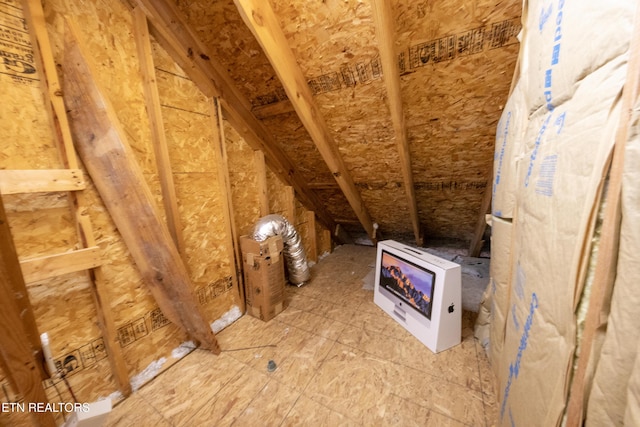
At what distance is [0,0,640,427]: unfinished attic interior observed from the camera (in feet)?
1.81

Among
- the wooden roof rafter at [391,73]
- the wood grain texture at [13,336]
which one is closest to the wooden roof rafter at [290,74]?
the wooden roof rafter at [391,73]

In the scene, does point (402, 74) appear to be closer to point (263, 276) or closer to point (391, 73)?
point (391, 73)

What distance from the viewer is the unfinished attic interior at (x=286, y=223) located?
0.55m

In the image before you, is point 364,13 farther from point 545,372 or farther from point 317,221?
point 317,221

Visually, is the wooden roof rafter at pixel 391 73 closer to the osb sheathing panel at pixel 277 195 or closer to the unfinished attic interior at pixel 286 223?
the unfinished attic interior at pixel 286 223

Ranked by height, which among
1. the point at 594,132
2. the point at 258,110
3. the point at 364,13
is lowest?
the point at 594,132

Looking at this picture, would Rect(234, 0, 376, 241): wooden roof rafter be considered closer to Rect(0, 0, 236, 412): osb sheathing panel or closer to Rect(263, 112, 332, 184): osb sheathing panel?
Rect(263, 112, 332, 184): osb sheathing panel

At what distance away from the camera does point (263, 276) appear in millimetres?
2088

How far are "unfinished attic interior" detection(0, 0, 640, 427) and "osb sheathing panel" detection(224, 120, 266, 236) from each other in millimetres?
23

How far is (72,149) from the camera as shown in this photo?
1198 mm

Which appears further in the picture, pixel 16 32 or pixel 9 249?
pixel 16 32

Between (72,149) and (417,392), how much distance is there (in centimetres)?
236

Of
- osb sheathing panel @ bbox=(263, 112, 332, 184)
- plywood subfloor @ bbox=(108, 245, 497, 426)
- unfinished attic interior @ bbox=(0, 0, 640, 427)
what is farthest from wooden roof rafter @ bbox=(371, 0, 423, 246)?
plywood subfloor @ bbox=(108, 245, 497, 426)

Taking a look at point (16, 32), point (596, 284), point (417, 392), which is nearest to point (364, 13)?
point (596, 284)
